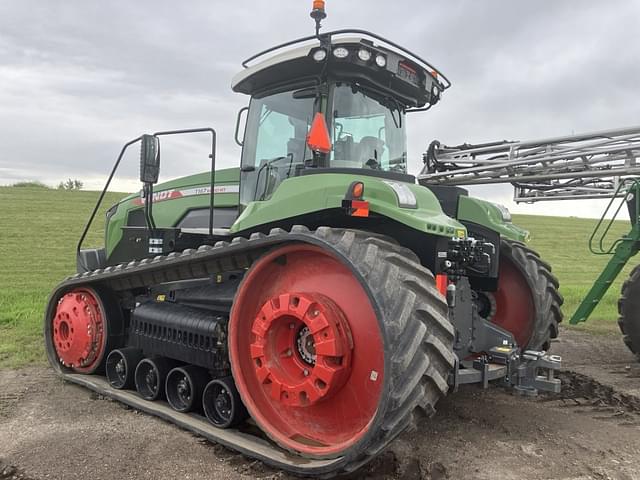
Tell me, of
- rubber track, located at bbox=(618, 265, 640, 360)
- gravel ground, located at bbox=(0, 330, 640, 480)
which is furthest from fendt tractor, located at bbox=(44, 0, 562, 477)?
rubber track, located at bbox=(618, 265, 640, 360)

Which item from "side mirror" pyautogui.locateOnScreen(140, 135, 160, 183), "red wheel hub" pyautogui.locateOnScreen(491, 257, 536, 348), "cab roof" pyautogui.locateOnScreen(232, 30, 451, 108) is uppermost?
"cab roof" pyautogui.locateOnScreen(232, 30, 451, 108)

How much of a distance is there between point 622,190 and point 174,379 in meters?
6.17

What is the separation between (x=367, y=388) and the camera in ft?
12.2

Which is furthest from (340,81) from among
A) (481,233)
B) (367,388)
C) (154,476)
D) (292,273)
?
(154,476)

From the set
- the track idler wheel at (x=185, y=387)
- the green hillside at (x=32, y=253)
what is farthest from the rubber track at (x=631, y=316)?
the green hillside at (x=32, y=253)

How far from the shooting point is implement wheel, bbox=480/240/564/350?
230 inches

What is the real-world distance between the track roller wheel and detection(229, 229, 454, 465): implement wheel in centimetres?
229

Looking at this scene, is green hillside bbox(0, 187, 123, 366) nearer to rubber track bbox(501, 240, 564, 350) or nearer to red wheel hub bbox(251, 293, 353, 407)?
red wheel hub bbox(251, 293, 353, 407)

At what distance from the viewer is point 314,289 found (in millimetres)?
4105

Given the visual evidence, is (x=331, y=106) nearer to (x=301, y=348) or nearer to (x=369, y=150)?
(x=369, y=150)

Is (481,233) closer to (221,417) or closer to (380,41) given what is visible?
(380,41)

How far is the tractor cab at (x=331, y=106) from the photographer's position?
176 inches

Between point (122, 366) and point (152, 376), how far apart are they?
1.67 feet

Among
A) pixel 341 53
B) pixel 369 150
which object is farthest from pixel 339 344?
pixel 341 53
